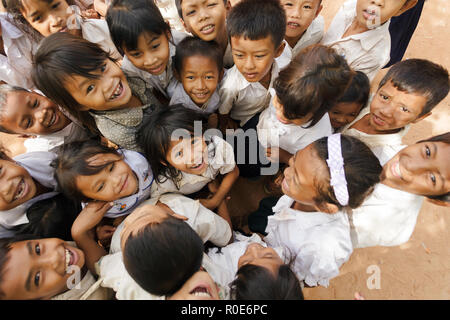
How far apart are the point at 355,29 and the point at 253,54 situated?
0.96 m

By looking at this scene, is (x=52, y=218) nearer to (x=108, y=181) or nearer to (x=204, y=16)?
(x=108, y=181)

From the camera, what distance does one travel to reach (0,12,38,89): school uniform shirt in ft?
6.32

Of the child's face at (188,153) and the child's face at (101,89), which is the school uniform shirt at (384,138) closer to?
the child's face at (188,153)

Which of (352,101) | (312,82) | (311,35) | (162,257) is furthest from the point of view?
(311,35)

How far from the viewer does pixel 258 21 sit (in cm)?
163

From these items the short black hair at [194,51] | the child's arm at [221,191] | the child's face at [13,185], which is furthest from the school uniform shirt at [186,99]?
the child's face at [13,185]

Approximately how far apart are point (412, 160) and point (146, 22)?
172cm

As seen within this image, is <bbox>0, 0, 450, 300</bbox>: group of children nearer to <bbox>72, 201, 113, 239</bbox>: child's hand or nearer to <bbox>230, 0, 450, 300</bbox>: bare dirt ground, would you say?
<bbox>72, 201, 113, 239</bbox>: child's hand

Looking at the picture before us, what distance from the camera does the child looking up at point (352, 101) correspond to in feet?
6.15

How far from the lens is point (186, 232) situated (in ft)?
4.09

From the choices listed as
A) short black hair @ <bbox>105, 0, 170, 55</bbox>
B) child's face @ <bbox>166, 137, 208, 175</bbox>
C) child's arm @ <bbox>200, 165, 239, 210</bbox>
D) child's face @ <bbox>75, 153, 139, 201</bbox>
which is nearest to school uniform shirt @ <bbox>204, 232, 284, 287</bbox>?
child's arm @ <bbox>200, 165, 239, 210</bbox>

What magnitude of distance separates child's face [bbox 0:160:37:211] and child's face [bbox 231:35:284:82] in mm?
1537

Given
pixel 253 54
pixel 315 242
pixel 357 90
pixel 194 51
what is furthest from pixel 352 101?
pixel 194 51
